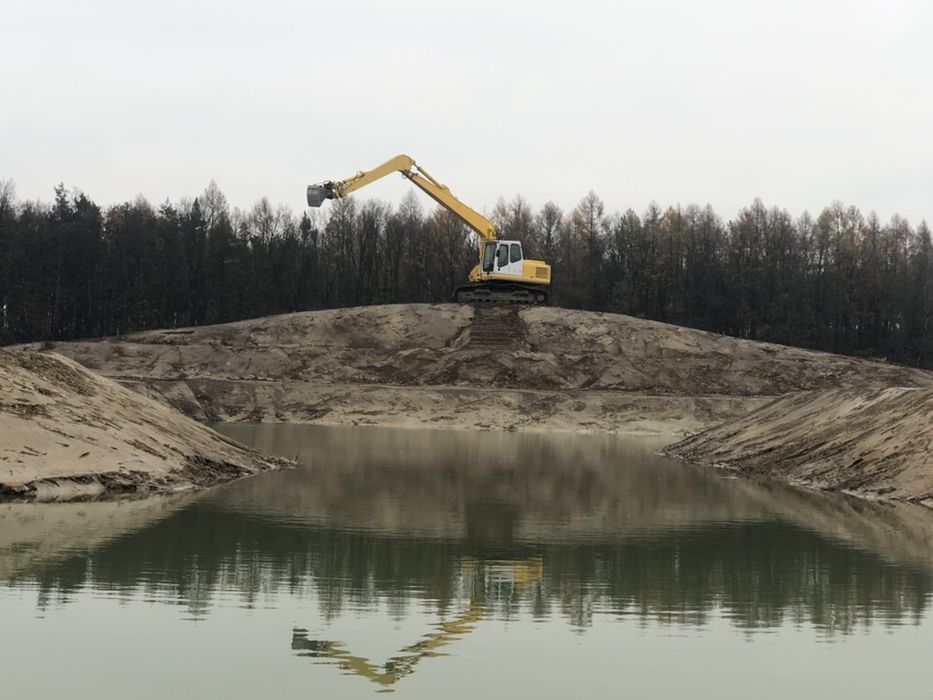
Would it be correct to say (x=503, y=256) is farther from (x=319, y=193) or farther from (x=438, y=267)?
(x=438, y=267)

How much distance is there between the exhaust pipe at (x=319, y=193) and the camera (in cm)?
5078

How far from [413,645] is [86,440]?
13.4 meters

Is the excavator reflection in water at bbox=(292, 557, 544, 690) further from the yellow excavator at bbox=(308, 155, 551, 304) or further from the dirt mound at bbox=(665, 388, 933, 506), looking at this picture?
the yellow excavator at bbox=(308, 155, 551, 304)

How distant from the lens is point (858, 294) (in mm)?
85188

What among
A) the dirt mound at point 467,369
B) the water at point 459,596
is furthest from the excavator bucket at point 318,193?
the water at point 459,596

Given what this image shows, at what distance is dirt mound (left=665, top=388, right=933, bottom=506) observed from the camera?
23828 mm

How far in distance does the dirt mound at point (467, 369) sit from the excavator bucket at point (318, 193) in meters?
10.2

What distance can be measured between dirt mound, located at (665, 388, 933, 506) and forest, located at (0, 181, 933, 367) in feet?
155

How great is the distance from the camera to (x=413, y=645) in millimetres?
9031

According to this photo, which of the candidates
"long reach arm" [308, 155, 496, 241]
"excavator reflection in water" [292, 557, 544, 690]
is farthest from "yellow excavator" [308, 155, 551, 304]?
"excavator reflection in water" [292, 557, 544, 690]

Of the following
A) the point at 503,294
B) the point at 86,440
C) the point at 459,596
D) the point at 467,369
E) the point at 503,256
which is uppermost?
the point at 503,256

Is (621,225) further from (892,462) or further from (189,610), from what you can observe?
(189,610)

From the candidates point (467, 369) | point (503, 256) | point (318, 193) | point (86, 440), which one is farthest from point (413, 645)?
point (503, 256)

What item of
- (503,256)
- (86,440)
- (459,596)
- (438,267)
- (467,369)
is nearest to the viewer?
(459,596)
